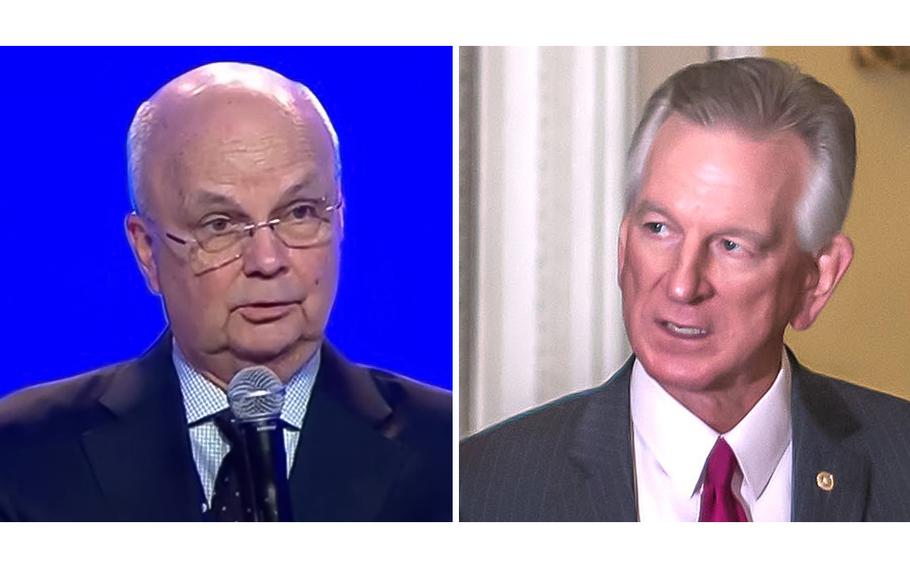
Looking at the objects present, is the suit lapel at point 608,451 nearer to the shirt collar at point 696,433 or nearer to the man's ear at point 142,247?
the shirt collar at point 696,433

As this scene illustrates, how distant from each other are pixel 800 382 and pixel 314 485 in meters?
1.28

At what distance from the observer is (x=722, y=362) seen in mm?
3838

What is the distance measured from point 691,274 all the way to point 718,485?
56 cm

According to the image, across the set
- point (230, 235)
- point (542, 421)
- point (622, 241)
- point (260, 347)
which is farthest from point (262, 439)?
point (622, 241)

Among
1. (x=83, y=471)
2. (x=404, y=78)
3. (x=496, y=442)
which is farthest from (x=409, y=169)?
(x=83, y=471)

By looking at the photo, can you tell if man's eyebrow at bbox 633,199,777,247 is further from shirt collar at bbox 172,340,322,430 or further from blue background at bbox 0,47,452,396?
shirt collar at bbox 172,340,322,430

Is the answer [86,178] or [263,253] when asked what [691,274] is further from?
[86,178]

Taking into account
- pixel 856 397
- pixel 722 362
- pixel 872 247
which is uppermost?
pixel 872 247

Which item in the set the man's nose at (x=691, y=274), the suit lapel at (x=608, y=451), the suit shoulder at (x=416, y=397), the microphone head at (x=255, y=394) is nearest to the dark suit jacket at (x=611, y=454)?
the suit lapel at (x=608, y=451)

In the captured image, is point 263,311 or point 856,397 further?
point 856,397

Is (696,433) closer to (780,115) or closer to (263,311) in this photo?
(780,115)

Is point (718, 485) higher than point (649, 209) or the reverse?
the reverse

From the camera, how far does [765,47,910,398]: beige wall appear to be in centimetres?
386
